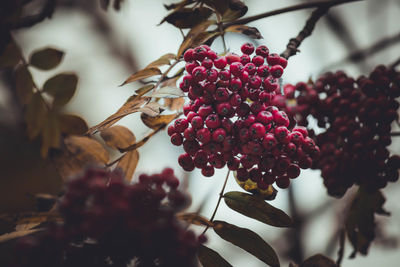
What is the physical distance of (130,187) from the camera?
78 centimetres

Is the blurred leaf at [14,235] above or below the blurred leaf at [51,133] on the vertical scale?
below

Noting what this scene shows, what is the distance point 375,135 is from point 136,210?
0.93m

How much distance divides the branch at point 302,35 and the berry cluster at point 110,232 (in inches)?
34.8

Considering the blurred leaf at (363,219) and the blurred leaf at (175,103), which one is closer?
the blurred leaf at (363,219)

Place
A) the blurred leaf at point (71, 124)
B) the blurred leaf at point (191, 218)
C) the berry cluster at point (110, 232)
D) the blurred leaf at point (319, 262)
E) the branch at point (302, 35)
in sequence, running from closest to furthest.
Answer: the berry cluster at point (110, 232), the blurred leaf at point (71, 124), the blurred leaf at point (191, 218), the blurred leaf at point (319, 262), the branch at point (302, 35)

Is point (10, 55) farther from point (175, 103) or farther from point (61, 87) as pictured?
point (175, 103)

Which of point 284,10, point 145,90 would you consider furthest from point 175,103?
point 284,10

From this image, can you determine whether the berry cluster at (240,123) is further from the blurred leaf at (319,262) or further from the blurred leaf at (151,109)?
the blurred leaf at (319,262)

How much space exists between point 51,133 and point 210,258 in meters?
0.68

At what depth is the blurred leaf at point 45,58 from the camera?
0.94 metres

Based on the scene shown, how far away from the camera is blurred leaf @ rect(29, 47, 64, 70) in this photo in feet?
3.07

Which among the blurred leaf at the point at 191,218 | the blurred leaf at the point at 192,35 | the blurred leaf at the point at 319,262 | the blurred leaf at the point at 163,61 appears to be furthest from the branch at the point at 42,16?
the blurred leaf at the point at 319,262

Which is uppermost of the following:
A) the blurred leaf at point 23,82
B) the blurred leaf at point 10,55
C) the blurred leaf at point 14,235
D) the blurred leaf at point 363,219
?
the blurred leaf at point 10,55

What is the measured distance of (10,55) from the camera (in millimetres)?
900
